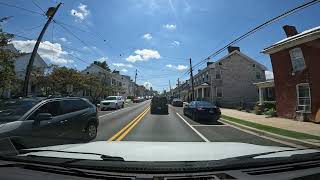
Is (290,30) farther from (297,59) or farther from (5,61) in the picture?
(5,61)

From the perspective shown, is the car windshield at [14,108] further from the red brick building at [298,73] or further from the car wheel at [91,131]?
the red brick building at [298,73]

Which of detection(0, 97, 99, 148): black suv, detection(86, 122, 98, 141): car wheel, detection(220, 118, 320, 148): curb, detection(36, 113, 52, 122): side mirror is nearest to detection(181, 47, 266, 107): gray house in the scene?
detection(220, 118, 320, 148): curb

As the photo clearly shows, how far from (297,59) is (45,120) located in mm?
19477

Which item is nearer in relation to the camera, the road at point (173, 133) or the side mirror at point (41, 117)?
the side mirror at point (41, 117)

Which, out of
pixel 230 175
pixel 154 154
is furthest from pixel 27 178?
pixel 230 175

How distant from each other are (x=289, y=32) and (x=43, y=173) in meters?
28.5

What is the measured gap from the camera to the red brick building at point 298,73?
22.1 metres

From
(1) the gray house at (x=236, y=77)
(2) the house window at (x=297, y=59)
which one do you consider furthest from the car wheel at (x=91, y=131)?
(1) the gray house at (x=236, y=77)

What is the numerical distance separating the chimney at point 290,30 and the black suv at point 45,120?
21.1 metres

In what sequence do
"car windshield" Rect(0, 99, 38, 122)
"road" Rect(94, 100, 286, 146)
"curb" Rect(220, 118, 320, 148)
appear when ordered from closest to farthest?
"car windshield" Rect(0, 99, 38, 122) < "curb" Rect(220, 118, 320, 148) < "road" Rect(94, 100, 286, 146)

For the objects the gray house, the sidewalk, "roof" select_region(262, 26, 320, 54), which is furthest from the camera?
the gray house

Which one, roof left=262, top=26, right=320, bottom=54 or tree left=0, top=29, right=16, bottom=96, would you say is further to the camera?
roof left=262, top=26, right=320, bottom=54

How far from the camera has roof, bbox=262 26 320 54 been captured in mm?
21573

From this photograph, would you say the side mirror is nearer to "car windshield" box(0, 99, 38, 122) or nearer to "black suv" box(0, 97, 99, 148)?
"black suv" box(0, 97, 99, 148)
